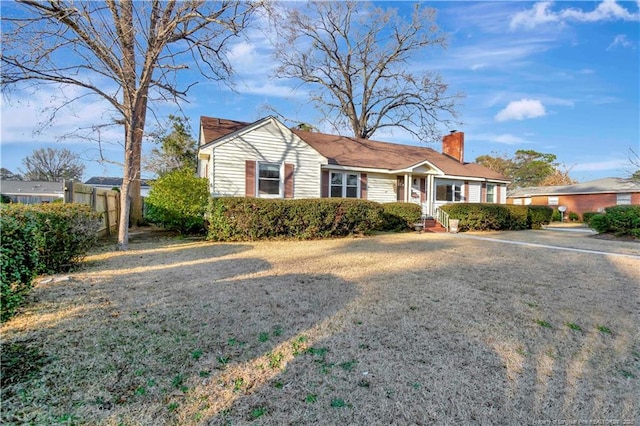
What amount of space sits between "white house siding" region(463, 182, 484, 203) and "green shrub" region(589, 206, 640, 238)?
6.80 meters

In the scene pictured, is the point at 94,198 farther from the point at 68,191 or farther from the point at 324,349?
the point at 324,349

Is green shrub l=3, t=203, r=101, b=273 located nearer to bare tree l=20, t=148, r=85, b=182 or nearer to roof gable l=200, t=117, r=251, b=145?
roof gable l=200, t=117, r=251, b=145

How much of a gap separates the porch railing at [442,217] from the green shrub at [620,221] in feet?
19.1

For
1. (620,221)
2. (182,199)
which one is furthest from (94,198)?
(620,221)

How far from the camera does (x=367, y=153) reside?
1817 centimetres

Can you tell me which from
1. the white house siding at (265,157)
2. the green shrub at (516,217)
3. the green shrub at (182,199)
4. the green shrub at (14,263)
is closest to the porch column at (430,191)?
the green shrub at (516,217)

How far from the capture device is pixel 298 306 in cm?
431

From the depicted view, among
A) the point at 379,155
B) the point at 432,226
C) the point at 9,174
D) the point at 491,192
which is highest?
the point at 9,174

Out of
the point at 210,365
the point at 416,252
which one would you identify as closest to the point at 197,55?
the point at 416,252

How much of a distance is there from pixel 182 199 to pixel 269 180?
136 inches

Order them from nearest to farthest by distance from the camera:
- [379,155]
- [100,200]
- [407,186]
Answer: [100,200], [407,186], [379,155]

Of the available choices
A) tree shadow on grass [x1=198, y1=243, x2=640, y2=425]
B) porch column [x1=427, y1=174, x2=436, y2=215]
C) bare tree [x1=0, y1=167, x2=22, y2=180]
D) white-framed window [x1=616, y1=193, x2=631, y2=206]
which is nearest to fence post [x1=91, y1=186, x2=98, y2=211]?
tree shadow on grass [x1=198, y1=243, x2=640, y2=425]

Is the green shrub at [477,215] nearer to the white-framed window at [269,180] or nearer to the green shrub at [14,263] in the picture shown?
the white-framed window at [269,180]

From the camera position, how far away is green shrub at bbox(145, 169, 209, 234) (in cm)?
1136
